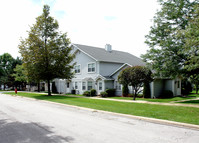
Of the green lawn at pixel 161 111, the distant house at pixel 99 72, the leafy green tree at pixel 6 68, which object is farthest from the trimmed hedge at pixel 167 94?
the leafy green tree at pixel 6 68

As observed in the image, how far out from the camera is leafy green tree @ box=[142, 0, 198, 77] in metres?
18.0

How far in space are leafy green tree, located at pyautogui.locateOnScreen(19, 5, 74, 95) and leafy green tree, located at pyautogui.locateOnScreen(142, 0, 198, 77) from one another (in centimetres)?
1231

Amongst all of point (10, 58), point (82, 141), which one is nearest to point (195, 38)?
point (82, 141)

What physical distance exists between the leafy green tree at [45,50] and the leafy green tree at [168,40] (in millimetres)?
12306

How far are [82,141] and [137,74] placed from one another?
46.6 feet

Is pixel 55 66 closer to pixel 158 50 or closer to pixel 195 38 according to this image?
pixel 158 50

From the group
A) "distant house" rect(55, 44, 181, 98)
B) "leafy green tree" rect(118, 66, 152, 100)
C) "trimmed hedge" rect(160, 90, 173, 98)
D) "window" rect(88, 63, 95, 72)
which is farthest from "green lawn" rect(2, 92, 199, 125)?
"window" rect(88, 63, 95, 72)

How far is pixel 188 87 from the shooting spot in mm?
29594

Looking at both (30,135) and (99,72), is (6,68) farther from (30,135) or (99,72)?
(30,135)

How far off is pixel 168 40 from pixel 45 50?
1634 centimetres

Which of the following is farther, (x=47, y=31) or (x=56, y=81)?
(x=56, y=81)

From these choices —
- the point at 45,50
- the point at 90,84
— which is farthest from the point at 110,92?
the point at 45,50

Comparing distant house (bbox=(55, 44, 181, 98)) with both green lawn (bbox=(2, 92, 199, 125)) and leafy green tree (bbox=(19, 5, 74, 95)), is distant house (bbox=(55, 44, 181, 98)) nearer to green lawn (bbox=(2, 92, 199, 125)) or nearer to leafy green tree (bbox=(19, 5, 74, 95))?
leafy green tree (bbox=(19, 5, 74, 95))

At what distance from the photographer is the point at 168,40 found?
18.2 m
